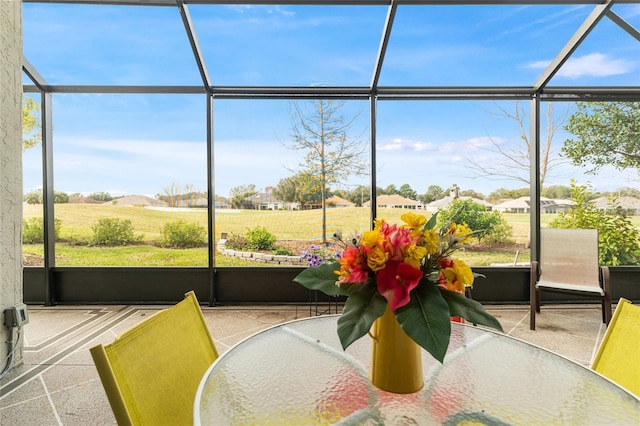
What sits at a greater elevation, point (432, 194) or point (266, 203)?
point (432, 194)

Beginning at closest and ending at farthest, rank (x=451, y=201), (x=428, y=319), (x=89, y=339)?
(x=428, y=319) < (x=89, y=339) < (x=451, y=201)

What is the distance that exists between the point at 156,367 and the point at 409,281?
2.70 ft

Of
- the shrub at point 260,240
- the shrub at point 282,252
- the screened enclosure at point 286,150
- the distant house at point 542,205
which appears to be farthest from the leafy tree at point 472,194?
the shrub at point 260,240

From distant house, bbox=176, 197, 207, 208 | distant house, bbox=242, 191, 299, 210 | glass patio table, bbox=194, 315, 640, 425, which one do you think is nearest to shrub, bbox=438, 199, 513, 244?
distant house, bbox=242, 191, 299, 210

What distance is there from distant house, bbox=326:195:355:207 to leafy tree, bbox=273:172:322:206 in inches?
5.7

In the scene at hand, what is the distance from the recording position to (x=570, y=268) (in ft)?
10.5

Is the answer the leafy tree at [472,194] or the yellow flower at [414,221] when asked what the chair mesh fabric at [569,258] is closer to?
the leafy tree at [472,194]

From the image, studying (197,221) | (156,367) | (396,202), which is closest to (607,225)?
(396,202)

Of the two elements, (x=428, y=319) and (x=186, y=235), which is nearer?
(x=428, y=319)

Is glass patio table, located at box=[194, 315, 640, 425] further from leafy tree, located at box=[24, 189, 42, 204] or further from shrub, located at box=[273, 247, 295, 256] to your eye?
leafy tree, located at box=[24, 189, 42, 204]

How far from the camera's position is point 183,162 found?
150 inches

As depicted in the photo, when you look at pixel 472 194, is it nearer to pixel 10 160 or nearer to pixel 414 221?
pixel 414 221

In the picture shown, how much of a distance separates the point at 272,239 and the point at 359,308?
319 cm

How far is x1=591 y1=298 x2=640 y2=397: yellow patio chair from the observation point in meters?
0.98
